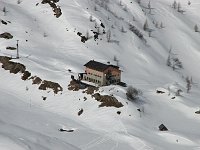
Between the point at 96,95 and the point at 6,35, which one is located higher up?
the point at 6,35

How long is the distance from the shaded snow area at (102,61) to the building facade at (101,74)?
3.02 metres

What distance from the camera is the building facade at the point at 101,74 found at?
67.8m

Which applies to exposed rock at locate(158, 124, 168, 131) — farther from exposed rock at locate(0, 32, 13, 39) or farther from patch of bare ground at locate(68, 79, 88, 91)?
exposed rock at locate(0, 32, 13, 39)

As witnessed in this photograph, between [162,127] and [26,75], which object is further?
[26,75]

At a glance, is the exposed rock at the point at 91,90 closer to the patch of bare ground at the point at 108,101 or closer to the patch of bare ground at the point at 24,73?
the patch of bare ground at the point at 108,101

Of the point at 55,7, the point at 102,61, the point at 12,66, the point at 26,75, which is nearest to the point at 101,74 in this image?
the point at 26,75

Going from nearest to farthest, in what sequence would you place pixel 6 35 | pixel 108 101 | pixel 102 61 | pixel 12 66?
pixel 108 101
pixel 12 66
pixel 102 61
pixel 6 35

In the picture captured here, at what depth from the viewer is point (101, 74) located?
221 ft

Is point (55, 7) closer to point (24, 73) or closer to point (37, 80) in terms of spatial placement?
point (24, 73)

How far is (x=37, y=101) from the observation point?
64250 mm

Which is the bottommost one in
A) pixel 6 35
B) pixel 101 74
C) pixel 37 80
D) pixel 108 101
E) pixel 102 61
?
pixel 108 101

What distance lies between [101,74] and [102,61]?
1281 cm

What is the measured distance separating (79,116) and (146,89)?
57.5ft

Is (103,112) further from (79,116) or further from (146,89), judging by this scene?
(146,89)
